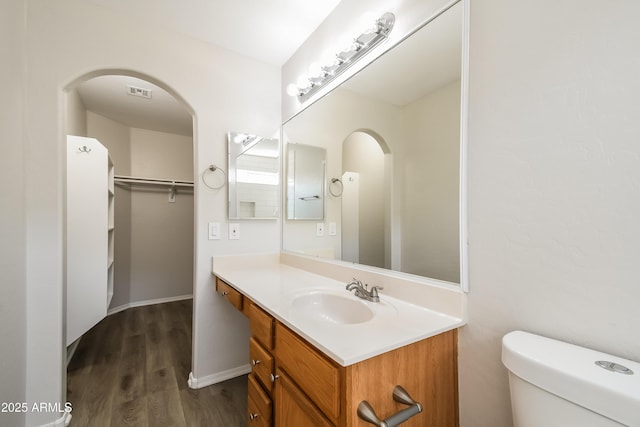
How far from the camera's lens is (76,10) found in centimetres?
150

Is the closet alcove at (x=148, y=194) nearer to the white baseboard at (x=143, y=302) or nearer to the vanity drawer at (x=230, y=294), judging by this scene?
the white baseboard at (x=143, y=302)

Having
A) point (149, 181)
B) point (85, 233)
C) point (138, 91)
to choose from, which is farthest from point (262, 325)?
point (149, 181)

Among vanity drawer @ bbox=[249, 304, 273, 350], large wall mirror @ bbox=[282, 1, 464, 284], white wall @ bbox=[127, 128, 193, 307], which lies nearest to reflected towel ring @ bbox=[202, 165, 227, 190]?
large wall mirror @ bbox=[282, 1, 464, 284]

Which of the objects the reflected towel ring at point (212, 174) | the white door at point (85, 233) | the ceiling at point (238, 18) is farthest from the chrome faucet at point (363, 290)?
the white door at point (85, 233)

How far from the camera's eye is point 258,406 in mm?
1154

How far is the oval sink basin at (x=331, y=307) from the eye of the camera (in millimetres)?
1185

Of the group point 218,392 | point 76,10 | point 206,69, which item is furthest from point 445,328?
point 76,10

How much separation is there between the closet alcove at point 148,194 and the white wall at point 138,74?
A: 1231mm

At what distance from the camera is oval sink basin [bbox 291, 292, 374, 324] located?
46.6 inches

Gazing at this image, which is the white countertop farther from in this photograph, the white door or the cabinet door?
the white door

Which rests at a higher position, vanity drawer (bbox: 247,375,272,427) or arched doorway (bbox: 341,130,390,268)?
arched doorway (bbox: 341,130,390,268)

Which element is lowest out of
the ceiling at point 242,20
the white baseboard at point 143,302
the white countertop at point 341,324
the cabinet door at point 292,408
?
the white baseboard at point 143,302

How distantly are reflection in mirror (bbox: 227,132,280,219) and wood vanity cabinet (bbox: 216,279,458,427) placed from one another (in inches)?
41.5

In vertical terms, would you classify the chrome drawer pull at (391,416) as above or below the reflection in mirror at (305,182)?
below
